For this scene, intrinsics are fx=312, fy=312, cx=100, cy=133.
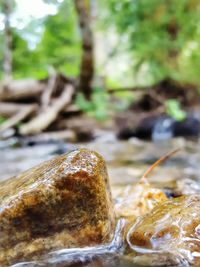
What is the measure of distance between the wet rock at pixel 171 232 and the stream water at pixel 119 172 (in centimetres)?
7

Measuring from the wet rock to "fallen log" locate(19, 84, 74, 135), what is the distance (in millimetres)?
5214

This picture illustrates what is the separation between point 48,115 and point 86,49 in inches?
82.4

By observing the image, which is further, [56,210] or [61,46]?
[61,46]

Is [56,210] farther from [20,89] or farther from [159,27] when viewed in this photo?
[159,27]

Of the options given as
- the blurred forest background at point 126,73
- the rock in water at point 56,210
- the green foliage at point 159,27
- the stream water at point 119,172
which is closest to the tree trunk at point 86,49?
the blurred forest background at point 126,73

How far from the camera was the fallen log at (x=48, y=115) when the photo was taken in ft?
22.1

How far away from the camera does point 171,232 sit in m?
1.49

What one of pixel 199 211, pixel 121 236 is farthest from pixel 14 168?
pixel 199 211

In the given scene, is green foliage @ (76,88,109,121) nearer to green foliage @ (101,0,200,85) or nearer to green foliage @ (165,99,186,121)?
green foliage @ (165,99,186,121)

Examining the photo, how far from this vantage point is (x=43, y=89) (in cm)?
912

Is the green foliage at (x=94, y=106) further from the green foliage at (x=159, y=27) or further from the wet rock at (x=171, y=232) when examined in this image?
the wet rock at (x=171, y=232)

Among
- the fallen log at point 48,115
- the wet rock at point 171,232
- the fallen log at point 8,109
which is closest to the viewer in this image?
the wet rock at point 171,232

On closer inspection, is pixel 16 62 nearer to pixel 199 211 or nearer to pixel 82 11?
pixel 82 11

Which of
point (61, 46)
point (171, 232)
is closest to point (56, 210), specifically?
point (171, 232)
